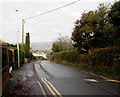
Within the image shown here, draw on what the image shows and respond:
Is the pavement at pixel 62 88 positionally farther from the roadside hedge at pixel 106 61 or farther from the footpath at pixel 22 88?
the roadside hedge at pixel 106 61

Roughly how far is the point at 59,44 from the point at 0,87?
51.2 m

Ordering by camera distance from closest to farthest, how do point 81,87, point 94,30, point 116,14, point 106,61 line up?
point 81,87, point 116,14, point 106,61, point 94,30

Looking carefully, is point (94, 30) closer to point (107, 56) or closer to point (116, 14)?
point (107, 56)

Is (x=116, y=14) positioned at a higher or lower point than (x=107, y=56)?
higher

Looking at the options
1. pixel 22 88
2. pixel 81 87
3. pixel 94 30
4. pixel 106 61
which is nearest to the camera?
pixel 22 88

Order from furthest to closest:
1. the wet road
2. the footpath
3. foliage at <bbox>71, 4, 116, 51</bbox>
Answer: foliage at <bbox>71, 4, 116, 51</bbox> < the wet road < the footpath

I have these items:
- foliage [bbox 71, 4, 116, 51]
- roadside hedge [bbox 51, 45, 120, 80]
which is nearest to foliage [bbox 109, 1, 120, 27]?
roadside hedge [bbox 51, 45, 120, 80]

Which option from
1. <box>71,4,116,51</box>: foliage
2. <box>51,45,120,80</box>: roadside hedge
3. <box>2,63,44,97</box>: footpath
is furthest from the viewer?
<box>71,4,116,51</box>: foliage

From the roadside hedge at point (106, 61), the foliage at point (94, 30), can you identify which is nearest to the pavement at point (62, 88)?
the roadside hedge at point (106, 61)

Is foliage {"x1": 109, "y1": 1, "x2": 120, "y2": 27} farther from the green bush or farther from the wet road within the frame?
the wet road

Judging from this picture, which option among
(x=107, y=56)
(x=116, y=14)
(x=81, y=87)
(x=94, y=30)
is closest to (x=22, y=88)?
(x=81, y=87)

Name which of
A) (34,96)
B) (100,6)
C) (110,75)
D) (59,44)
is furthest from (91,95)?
(59,44)

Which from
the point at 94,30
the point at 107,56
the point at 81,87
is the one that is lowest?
the point at 81,87

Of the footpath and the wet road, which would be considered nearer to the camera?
the footpath
